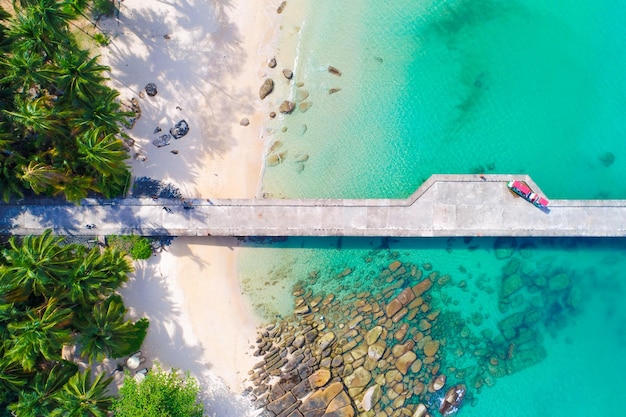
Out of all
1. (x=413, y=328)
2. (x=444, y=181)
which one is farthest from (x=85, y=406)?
(x=444, y=181)

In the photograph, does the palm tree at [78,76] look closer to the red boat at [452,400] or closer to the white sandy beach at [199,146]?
the white sandy beach at [199,146]

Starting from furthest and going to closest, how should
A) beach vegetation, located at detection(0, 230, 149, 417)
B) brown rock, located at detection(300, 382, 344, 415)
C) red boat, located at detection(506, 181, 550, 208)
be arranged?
brown rock, located at detection(300, 382, 344, 415) < red boat, located at detection(506, 181, 550, 208) < beach vegetation, located at detection(0, 230, 149, 417)

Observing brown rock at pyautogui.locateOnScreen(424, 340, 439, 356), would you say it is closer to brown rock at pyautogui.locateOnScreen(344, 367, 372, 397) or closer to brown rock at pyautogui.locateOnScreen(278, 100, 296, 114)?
brown rock at pyautogui.locateOnScreen(344, 367, 372, 397)

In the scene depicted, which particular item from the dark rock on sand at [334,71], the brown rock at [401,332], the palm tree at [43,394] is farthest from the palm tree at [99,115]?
the brown rock at [401,332]

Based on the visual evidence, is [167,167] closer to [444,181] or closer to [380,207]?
[380,207]

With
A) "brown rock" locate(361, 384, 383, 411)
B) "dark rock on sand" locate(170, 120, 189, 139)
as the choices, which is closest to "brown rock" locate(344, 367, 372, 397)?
"brown rock" locate(361, 384, 383, 411)
